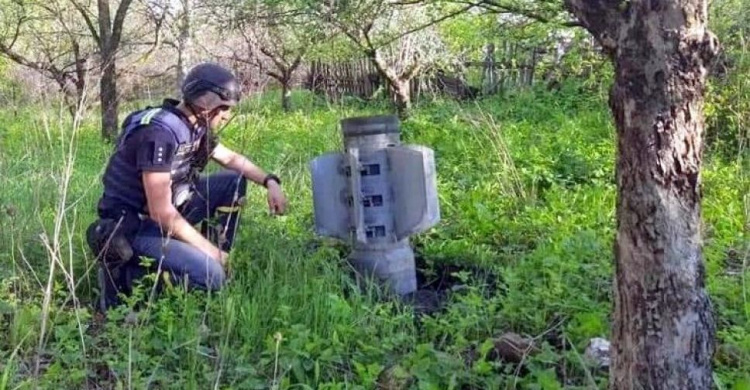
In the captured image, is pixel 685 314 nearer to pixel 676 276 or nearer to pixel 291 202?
pixel 676 276

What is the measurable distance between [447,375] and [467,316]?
50 centimetres

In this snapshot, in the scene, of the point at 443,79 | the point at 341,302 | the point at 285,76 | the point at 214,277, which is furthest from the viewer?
the point at 285,76

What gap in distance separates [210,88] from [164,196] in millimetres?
512

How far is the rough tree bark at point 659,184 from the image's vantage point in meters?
1.85

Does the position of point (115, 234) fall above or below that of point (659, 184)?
below

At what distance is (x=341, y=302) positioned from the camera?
3137 mm

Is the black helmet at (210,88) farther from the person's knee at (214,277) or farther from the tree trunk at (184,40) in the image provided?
the tree trunk at (184,40)

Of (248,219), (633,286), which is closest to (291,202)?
(248,219)

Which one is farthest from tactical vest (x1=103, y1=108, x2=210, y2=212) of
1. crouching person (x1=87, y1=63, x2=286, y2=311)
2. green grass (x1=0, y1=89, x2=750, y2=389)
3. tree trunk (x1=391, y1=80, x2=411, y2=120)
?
tree trunk (x1=391, y1=80, x2=411, y2=120)

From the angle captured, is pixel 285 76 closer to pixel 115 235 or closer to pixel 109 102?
pixel 109 102

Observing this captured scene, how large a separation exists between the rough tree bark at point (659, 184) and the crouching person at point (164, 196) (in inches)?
71.2

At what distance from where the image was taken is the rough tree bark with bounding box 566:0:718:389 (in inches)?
72.9

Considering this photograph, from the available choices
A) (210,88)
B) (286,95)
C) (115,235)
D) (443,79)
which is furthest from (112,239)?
(286,95)

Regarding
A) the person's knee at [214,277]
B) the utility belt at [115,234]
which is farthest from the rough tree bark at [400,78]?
the person's knee at [214,277]
